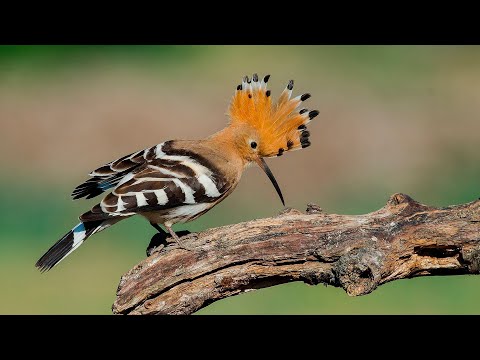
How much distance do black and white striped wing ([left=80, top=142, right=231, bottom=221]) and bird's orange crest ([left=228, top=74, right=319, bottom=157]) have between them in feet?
1.16

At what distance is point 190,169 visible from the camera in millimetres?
4379

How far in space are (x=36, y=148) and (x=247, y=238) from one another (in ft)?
19.3

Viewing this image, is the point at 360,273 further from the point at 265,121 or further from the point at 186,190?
the point at 265,121

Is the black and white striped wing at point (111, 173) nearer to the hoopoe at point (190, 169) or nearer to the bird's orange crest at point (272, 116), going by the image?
the hoopoe at point (190, 169)

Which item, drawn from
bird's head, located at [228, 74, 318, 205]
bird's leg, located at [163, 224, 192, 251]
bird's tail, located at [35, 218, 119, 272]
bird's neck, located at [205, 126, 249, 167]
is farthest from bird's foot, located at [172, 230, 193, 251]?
bird's head, located at [228, 74, 318, 205]

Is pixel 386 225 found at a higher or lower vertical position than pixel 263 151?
lower

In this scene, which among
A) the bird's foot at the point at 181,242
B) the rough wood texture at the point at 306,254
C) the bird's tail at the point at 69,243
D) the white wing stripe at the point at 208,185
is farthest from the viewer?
the white wing stripe at the point at 208,185

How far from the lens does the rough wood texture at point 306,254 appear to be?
12.5ft

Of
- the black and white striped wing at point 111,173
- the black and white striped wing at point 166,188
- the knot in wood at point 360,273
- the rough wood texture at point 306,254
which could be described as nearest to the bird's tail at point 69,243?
the black and white striped wing at point 166,188

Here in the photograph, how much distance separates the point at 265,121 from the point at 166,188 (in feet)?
2.38

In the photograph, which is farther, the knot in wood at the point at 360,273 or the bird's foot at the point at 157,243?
the bird's foot at the point at 157,243

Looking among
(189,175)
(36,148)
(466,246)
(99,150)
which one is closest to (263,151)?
(189,175)

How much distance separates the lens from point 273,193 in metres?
8.28

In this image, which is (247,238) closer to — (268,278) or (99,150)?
(268,278)
